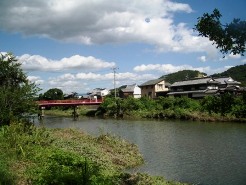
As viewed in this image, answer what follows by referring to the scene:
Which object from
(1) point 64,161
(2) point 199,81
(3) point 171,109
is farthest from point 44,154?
(2) point 199,81

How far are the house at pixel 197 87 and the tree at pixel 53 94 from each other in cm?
4260

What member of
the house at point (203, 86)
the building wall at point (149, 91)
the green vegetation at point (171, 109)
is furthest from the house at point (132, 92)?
the green vegetation at point (171, 109)

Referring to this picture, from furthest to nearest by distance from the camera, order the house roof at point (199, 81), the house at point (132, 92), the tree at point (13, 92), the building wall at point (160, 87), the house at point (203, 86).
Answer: the house at point (132, 92), the building wall at point (160, 87), the house roof at point (199, 81), the house at point (203, 86), the tree at point (13, 92)

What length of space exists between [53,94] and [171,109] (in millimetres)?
56488

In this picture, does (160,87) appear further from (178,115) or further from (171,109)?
(178,115)

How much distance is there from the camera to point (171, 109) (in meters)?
60.4

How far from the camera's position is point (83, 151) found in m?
20.2

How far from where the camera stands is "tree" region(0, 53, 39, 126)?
23.4 m

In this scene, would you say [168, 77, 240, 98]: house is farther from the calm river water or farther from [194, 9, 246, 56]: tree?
[194, 9, 246, 56]: tree

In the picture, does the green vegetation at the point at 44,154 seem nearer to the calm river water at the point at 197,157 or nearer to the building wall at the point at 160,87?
the calm river water at the point at 197,157

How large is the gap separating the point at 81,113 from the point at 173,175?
2449 inches

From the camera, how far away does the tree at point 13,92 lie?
23391 millimetres

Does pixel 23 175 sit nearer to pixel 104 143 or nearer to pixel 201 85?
pixel 104 143

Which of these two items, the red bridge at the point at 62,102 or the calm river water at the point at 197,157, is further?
the red bridge at the point at 62,102
